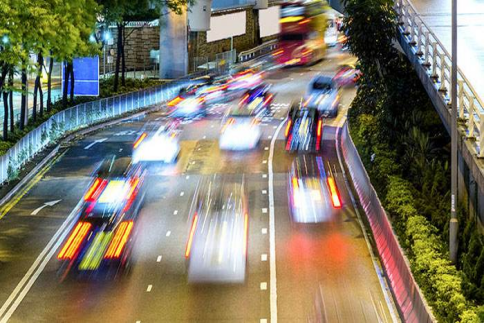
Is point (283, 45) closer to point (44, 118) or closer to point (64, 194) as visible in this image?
point (44, 118)

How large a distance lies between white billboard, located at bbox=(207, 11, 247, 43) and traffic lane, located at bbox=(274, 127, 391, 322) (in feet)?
191

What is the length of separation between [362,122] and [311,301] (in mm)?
16608

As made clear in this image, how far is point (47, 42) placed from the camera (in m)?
33.6

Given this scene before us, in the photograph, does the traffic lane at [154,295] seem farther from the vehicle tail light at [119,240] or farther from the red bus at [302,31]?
the red bus at [302,31]

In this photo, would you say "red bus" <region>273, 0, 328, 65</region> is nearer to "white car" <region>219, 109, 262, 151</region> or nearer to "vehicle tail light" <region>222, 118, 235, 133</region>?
"white car" <region>219, 109, 262, 151</region>

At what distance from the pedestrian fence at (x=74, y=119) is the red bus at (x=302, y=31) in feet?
37.7

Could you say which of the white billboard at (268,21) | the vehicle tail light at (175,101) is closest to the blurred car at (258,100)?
the vehicle tail light at (175,101)

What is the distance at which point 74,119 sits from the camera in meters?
47.3

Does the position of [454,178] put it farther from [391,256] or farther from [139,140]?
[139,140]

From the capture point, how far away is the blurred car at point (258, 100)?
54000 millimetres

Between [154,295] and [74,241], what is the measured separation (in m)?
5.85

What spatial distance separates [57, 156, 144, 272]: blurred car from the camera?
1049 inches

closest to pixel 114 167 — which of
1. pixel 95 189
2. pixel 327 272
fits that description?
pixel 95 189

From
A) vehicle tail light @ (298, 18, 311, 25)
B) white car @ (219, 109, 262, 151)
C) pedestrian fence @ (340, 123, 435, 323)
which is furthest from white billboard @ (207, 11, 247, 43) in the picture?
pedestrian fence @ (340, 123, 435, 323)
